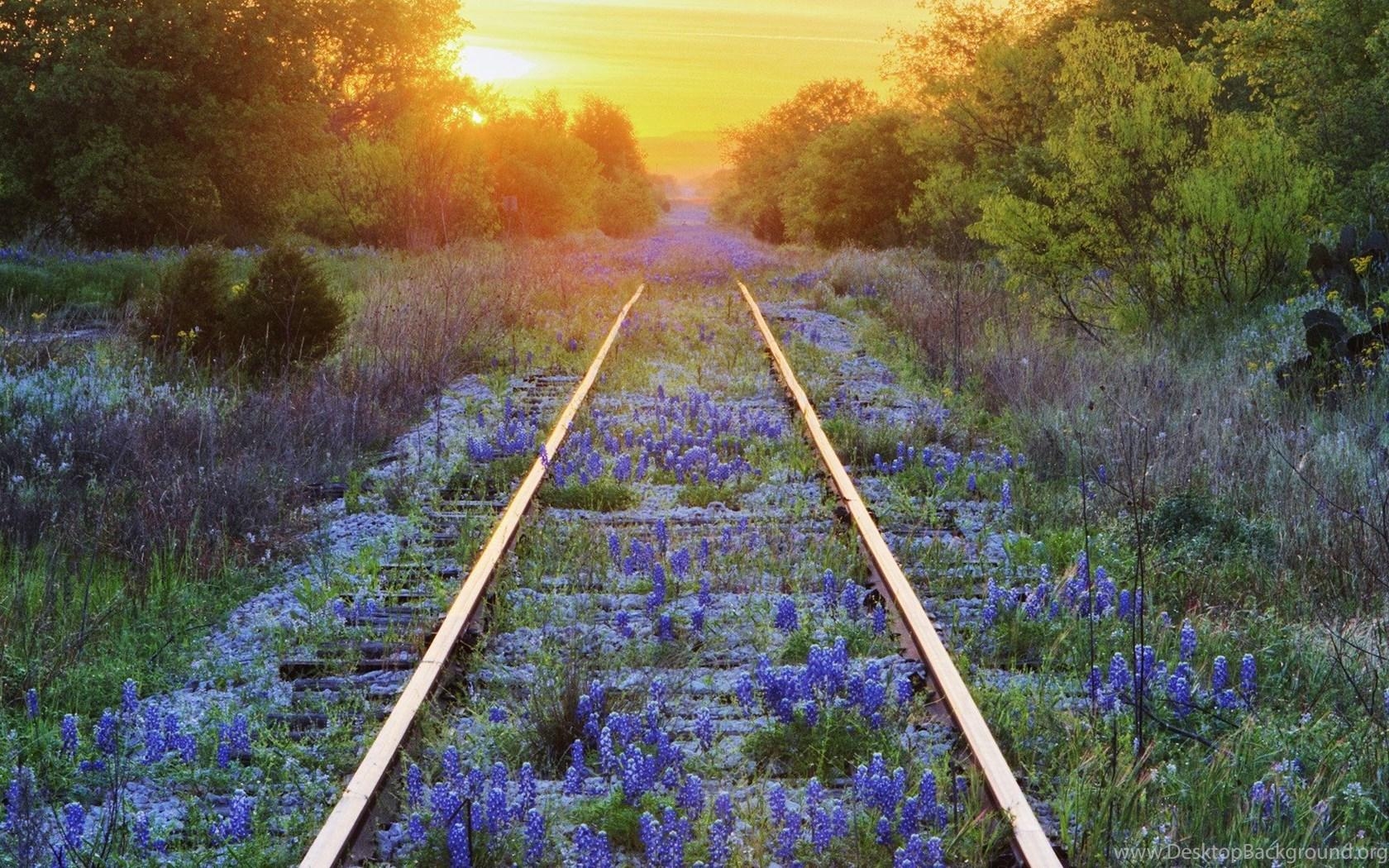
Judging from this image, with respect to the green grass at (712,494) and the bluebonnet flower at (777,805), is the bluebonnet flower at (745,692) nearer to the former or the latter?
the bluebonnet flower at (777,805)

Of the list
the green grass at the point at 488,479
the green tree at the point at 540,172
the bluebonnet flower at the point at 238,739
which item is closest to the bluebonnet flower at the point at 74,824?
the bluebonnet flower at the point at 238,739

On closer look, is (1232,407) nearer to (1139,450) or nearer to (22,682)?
(1139,450)

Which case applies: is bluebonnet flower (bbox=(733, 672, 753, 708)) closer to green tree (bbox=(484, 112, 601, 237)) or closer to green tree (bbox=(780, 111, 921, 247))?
green tree (bbox=(780, 111, 921, 247))

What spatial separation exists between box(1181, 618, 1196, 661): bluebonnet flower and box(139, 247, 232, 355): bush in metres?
9.16

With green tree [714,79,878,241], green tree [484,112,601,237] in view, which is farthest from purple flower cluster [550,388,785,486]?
green tree [714,79,878,241]

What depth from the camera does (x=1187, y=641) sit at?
4.54 meters

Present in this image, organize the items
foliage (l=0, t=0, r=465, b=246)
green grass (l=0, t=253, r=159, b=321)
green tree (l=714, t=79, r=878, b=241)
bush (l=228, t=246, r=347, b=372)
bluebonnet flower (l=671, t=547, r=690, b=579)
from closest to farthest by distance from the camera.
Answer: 1. bluebonnet flower (l=671, t=547, r=690, b=579)
2. bush (l=228, t=246, r=347, b=372)
3. green grass (l=0, t=253, r=159, b=321)
4. foliage (l=0, t=0, r=465, b=246)
5. green tree (l=714, t=79, r=878, b=241)

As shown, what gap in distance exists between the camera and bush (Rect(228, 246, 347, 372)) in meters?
11.0

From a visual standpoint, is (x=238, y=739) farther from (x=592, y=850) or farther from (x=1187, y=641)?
(x=1187, y=641)

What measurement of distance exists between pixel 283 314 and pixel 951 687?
335 inches

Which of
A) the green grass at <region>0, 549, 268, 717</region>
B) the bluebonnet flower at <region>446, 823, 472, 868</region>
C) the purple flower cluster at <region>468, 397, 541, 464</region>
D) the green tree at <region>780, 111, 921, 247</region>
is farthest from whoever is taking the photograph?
the green tree at <region>780, 111, 921, 247</region>

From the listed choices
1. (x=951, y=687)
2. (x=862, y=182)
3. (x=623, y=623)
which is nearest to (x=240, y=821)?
(x=623, y=623)

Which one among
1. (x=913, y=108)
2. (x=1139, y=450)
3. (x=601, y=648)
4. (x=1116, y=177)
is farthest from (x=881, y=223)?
(x=601, y=648)

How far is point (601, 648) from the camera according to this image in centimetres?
485
